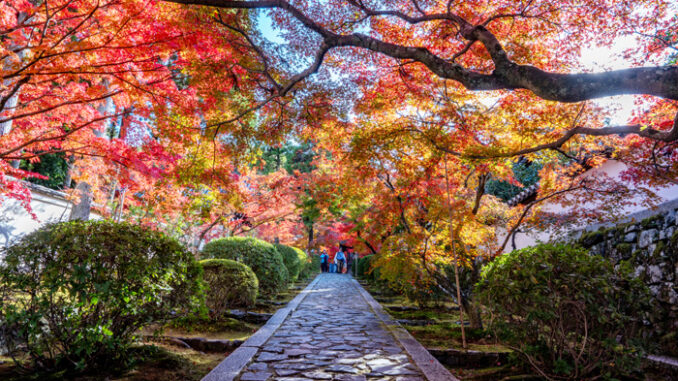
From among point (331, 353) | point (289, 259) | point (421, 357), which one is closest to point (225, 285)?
point (331, 353)

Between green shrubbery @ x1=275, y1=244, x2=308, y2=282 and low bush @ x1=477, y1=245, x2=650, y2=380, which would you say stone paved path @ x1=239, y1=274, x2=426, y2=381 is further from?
green shrubbery @ x1=275, y1=244, x2=308, y2=282

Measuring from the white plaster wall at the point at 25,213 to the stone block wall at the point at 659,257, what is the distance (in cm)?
1494

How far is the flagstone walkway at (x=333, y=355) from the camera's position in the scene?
159 inches

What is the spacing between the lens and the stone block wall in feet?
17.8

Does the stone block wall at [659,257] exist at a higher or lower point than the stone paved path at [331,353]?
higher

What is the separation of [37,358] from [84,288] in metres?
0.99

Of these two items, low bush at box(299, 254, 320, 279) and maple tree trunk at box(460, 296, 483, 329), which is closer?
maple tree trunk at box(460, 296, 483, 329)

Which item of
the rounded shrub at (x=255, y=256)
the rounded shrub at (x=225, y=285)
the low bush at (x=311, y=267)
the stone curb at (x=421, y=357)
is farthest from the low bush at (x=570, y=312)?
the low bush at (x=311, y=267)

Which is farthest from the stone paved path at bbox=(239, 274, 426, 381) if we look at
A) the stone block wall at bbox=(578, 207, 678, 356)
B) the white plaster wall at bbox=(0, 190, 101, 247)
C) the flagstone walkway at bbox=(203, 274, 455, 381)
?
the white plaster wall at bbox=(0, 190, 101, 247)

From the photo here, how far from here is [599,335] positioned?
12.0 ft

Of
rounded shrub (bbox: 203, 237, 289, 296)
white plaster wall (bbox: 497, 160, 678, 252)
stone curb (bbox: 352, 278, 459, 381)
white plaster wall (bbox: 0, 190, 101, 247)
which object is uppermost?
white plaster wall (bbox: 497, 160, 678, 252)

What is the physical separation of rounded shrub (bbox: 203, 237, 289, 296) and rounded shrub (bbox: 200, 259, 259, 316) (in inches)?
85.7

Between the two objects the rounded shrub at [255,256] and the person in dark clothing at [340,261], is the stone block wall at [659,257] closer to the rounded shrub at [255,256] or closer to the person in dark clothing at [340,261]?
the rounded shrub at [255,256]

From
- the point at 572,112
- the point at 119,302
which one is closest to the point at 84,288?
the point at 119,302
